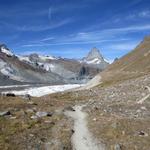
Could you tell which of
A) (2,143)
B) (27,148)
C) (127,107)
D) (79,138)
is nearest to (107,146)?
(79,138)

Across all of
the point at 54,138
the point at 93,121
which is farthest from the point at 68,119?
the point at 54,138

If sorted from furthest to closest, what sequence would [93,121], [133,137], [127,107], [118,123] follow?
[127,107], [93,121], [118,123], [133,137]

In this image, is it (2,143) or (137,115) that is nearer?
(2,143)

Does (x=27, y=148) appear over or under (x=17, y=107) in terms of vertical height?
under

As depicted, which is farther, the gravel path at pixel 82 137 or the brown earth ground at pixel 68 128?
the brown earth ground at pixel 68 128

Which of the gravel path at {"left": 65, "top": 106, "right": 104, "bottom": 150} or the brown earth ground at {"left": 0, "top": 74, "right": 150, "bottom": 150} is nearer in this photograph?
the gravel path at {"left": 65, "top": 106, "right": 104, "bottom": 150}

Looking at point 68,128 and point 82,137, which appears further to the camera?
point 68,128

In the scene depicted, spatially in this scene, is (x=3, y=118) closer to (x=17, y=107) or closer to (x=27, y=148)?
(x=17, y=107)

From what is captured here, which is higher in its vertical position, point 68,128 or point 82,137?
point 68,128

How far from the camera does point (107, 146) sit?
32.9 m

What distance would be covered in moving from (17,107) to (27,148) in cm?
2262

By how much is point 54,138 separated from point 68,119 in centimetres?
1030

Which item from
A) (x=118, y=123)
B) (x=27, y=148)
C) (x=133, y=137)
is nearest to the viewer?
(x=27, y=148)

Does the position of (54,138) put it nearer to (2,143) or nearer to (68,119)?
(2,143)
